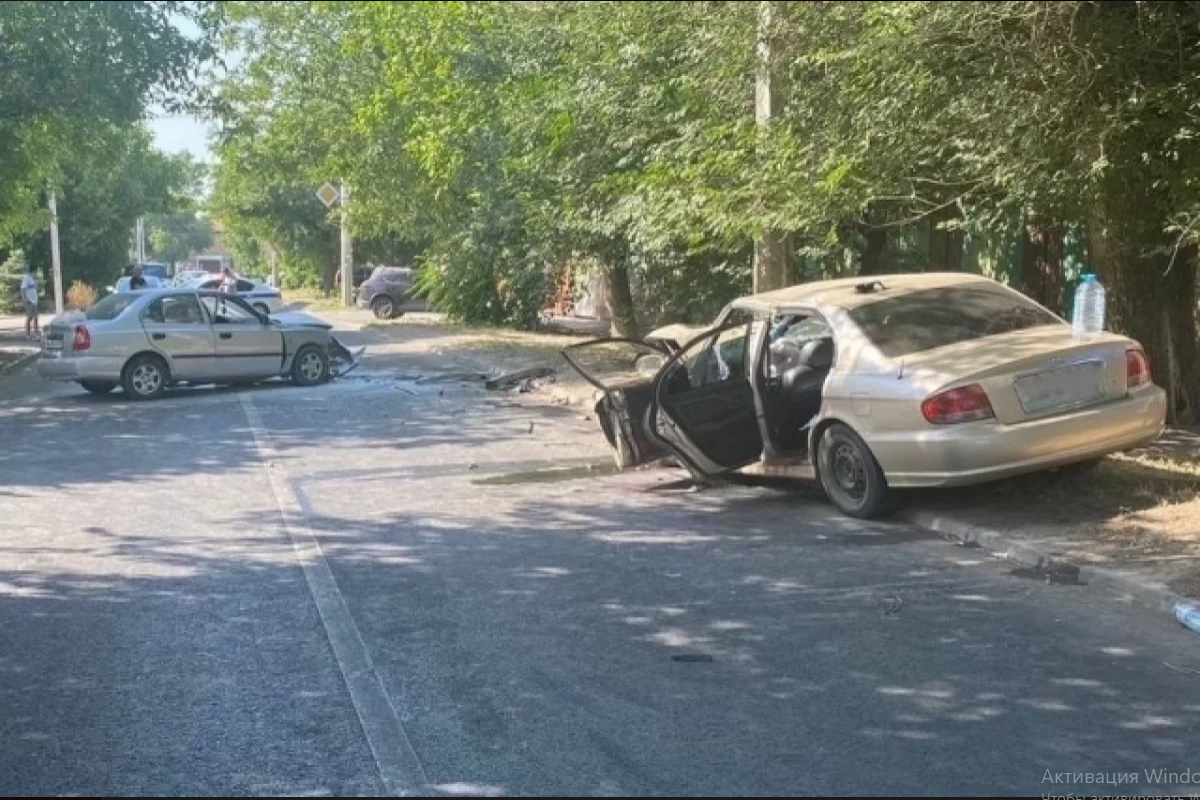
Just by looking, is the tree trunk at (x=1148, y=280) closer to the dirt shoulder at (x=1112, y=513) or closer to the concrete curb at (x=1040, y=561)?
the dirt shoulder at (x=1112, y=513)

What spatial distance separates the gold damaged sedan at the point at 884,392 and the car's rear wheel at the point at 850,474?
0.04ft

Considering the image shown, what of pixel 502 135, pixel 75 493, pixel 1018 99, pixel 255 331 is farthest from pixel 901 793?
pixel 502 135

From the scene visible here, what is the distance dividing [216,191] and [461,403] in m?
51.2

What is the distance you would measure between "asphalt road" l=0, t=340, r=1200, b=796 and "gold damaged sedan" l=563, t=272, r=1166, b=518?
0.43m

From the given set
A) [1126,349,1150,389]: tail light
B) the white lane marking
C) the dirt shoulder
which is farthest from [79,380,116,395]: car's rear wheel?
[1126,349,1150,389]: tail light

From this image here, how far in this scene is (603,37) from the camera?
46.9 feet

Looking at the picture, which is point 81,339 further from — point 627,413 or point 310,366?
point 627,413

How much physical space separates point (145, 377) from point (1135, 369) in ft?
42.8

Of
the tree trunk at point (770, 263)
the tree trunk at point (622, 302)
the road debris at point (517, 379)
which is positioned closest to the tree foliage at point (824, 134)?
the tree trunk at point (622, 302)

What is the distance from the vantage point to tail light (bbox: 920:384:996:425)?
8.08 meters

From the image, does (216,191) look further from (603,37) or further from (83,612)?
(83,612)

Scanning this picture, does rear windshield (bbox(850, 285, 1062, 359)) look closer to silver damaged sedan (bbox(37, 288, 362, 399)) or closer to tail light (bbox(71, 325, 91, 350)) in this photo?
silver damaged sedan (bbox(37, 288, 362, 399))

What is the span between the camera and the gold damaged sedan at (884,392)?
26.6 feet

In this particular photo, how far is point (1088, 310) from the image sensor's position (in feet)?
28.9
